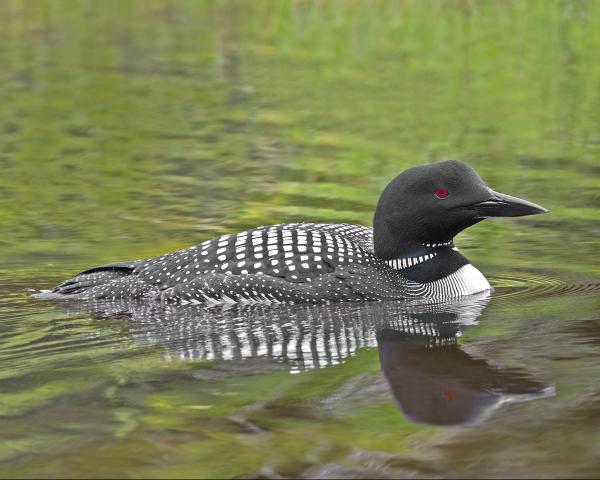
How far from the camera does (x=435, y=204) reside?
630 centimetres

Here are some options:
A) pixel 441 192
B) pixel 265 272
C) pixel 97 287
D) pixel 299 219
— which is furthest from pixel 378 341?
pixel 299 219

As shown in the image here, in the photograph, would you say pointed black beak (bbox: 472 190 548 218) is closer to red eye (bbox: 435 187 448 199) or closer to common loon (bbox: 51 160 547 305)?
common loon (bbox: 51 160 547 305)

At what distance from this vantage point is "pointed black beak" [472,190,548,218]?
20.4 feet

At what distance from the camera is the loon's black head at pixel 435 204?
6.26 meters

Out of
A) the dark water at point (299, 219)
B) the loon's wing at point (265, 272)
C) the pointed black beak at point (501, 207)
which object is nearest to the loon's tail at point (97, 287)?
the loon's wing at point (265, 272)

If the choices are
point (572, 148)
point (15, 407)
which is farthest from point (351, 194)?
point (15, 407)

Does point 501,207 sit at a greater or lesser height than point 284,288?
greater

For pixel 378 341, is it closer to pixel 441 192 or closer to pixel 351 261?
pixel 351 261

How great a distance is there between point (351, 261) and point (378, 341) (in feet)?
2.63

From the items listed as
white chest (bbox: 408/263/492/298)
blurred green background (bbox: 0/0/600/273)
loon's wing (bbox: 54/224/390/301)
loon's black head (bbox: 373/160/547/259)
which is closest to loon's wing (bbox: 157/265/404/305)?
loon's wing (bbox: 54/224/390/301)

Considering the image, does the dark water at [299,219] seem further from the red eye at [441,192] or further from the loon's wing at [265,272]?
the red eye at [441,192]

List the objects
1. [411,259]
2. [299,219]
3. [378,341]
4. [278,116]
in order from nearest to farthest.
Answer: [378,341], [411,259], [299,219], [278,116]


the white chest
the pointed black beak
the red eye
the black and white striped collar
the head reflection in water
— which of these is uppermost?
the red eye

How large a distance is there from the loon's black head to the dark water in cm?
39
